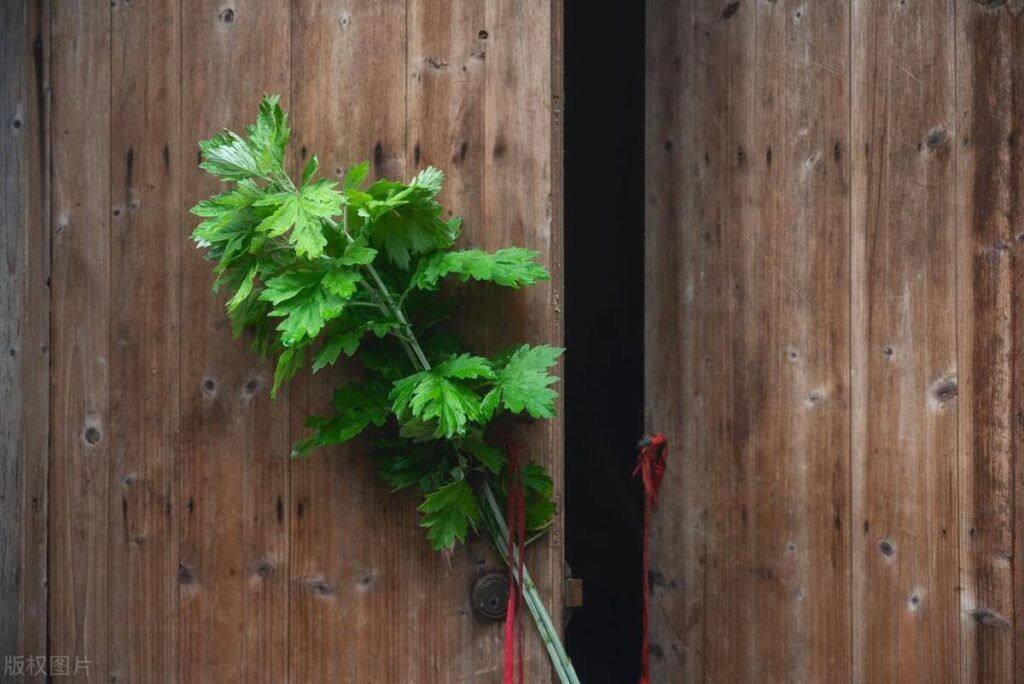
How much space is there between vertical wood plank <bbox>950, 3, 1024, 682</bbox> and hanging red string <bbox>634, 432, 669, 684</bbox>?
52 cm

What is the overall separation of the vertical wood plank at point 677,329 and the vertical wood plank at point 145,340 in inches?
34.8

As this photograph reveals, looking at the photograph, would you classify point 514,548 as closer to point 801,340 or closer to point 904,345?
point 801,340

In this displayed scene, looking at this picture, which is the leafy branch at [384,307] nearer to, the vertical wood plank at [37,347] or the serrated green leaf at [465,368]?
the serrated green leaf at [465,368]

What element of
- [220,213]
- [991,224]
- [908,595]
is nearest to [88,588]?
[220,213]

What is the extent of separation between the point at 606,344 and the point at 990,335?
69 cm

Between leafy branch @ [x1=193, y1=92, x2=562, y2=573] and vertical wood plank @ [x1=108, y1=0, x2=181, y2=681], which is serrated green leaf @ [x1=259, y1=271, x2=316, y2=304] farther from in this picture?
vertical wood plank @ [x1=108, y1=0, x2=181, y2=681]

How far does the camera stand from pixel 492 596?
129 cm

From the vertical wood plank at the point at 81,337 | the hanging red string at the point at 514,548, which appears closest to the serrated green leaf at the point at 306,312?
the hanging red string at the point at 514,548

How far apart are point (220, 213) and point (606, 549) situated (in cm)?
101

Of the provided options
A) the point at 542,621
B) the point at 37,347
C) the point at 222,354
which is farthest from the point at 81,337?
the point at 542,621

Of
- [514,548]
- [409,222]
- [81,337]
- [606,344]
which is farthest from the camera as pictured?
[606,344]

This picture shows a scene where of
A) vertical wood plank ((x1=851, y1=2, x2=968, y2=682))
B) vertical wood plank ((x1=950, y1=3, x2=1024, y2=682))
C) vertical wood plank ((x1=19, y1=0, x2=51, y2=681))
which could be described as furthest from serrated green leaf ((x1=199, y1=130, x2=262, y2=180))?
vertical wood plank ((x1=950, y1=3, x2=1024, y2=682))

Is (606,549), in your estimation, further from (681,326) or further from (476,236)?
(476,236)

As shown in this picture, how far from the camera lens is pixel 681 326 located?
62.7 inches
